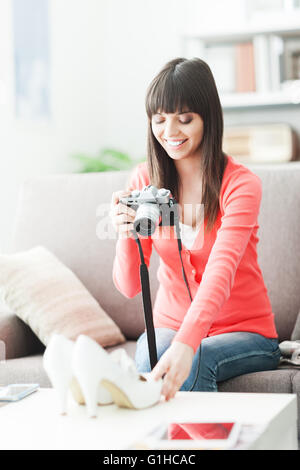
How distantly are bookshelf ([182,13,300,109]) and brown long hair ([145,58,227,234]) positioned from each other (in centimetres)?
215

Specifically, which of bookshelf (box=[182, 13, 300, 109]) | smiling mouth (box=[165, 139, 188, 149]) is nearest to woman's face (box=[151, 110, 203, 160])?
smiling mouth (box=[165, 139, 188, 149])

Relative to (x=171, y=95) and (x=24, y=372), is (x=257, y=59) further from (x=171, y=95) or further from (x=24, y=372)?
(x=24, y=372)

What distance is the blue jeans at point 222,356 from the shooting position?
1446mm

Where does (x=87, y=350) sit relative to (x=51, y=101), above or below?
below

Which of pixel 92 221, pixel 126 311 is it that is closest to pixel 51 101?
pixel 92 221

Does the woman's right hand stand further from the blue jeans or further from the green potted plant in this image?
the green potted plant

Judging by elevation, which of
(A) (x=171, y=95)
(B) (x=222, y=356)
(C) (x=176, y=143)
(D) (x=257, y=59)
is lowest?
(B) (x=222, y=356)

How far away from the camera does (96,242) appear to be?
7.06 ft

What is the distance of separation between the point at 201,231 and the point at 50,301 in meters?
0.56

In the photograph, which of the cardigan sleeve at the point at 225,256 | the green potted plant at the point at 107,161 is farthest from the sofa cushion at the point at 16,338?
the green potted plant at the point at 107,161

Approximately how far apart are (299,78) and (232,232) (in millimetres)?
2416

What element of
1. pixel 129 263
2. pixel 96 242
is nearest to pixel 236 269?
pixel 129 263

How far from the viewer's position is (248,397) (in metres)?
1.13
